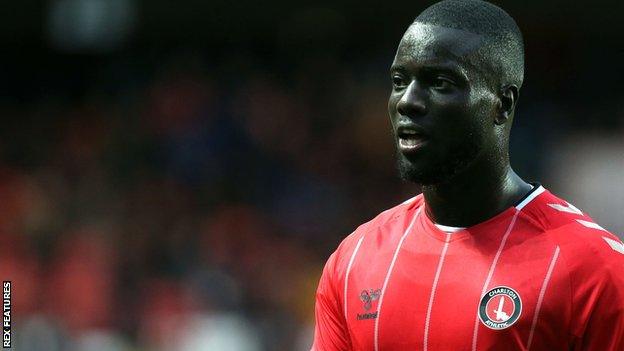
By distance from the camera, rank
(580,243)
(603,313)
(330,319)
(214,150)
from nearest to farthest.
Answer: (603,313), (580,243), (330,319), (214,150)

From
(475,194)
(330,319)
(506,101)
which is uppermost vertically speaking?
(506,101)

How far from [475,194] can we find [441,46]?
43cm

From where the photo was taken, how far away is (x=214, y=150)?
950 centimetres

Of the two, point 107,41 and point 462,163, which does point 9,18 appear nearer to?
point 107,41

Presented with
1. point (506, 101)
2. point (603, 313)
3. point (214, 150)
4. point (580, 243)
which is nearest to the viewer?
point (603, 313)

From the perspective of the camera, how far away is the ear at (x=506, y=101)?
9.47 feet

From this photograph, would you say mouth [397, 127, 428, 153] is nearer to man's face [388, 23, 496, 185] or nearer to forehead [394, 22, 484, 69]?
man's face [388, 23, 496, 185]

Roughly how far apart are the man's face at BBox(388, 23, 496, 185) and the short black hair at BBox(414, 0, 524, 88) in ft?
0.10

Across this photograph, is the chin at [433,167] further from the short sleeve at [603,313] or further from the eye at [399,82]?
the short sleeve at [603,313]

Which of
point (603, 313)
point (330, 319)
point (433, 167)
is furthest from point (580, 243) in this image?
point (330, 319)

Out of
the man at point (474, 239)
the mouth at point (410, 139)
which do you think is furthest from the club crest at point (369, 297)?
the mouth at point (410, 139)

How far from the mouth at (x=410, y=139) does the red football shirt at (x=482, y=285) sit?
32cm

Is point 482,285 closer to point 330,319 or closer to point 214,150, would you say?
point 330,319

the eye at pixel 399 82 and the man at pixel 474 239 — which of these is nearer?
the man at pixel 474 239
